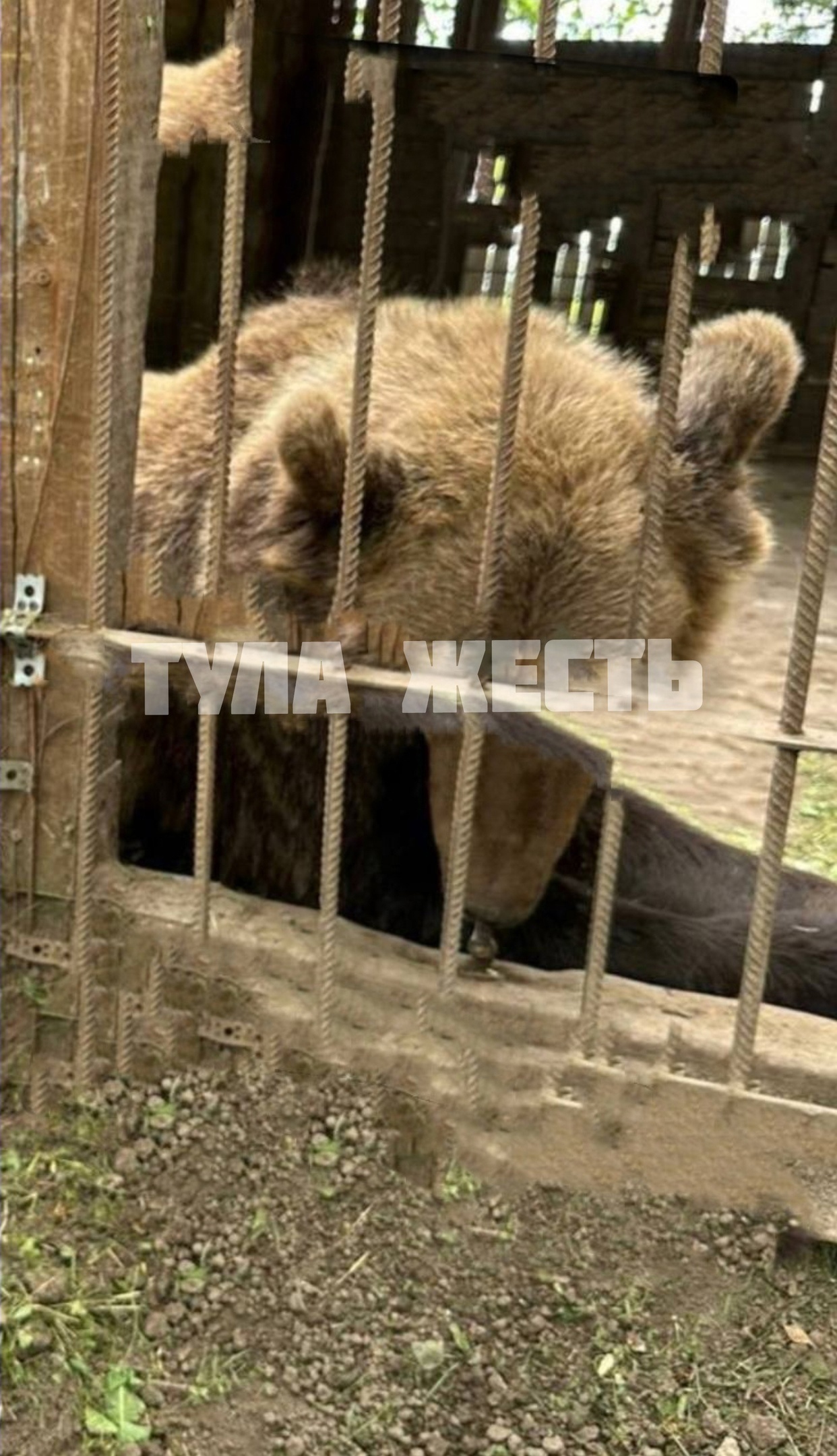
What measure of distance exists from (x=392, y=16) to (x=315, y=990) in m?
1.68

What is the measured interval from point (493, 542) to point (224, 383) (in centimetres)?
55

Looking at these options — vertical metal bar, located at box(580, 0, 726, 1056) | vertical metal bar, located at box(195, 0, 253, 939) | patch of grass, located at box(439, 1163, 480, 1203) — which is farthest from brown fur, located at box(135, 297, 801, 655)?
patch of grass, located at box(439, 1163, 480, 1203)

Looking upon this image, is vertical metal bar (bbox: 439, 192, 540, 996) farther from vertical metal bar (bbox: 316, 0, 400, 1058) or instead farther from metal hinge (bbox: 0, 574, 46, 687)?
metal hinge (bbox: 0, 574, 46, 687)

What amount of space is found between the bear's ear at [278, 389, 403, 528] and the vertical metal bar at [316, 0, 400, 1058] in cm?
23

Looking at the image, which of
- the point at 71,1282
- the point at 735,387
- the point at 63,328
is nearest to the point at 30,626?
the point at 63,328

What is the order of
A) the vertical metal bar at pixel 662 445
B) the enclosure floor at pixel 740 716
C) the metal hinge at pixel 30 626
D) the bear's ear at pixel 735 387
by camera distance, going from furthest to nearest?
the enclosure floor at pixel 740 716 < the bear's ear at pixel 735 387 < the metal hinge at pixel 30 626 < the vertical metal bar at pixel 662 445

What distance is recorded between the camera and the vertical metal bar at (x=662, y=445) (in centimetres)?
207

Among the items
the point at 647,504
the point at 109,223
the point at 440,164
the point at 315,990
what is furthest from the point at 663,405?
the point at 440,164

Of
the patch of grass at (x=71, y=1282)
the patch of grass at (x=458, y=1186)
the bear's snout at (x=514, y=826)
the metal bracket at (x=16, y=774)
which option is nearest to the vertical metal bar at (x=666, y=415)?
the bear's snout at (x=514, y=826)

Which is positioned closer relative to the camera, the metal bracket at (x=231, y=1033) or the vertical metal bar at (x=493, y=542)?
the vertical metal bar at (x=493, y=542)

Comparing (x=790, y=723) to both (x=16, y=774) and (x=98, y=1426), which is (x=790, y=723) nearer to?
(x=16, y=774)

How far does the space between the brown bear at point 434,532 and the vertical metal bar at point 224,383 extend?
0.25 meters

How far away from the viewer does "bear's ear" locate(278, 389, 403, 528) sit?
266 centimetres

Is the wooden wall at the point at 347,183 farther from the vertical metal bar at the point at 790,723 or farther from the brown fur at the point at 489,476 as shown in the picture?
the vertical metal bar at the point at 790,723
